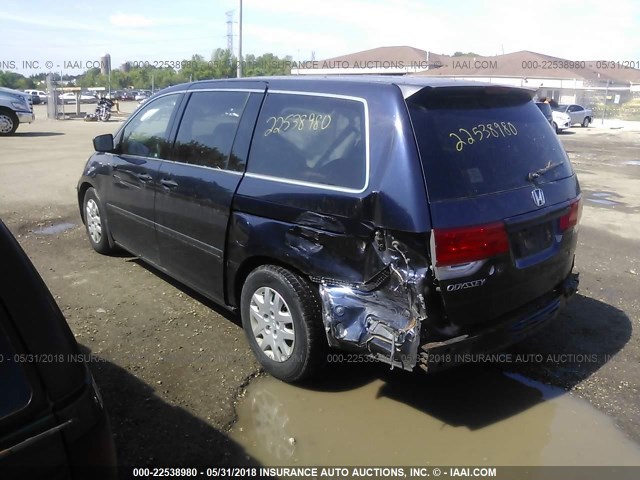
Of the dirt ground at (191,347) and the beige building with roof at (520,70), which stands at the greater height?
the beige building with roof at (520,70)

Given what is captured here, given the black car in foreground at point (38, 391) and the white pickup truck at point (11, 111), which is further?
the white pickup truck at point (11, 111)

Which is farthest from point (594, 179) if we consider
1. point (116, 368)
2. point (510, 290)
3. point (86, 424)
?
point (86, 424)

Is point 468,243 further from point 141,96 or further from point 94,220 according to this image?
point 141,96

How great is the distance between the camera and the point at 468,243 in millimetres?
2869

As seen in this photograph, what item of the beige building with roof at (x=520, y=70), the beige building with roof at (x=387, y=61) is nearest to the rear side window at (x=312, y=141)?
the beige building with roof at (x=520, y=70)

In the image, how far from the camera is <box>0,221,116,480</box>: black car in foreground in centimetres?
141

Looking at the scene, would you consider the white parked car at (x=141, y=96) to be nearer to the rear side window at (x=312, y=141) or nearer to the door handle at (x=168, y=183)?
the door handle at (x=168, y=183)

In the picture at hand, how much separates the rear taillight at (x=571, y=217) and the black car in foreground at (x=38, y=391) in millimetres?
2984

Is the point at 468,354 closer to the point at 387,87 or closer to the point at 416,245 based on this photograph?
the point at 416,245

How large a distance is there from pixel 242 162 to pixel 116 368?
1.63m

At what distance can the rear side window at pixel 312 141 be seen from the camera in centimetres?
315

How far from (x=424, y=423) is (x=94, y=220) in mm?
4185

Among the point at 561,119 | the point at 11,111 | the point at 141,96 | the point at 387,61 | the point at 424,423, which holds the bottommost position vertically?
the point at 424,423

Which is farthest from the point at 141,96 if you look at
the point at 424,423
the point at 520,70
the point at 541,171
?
the point at 424,423
